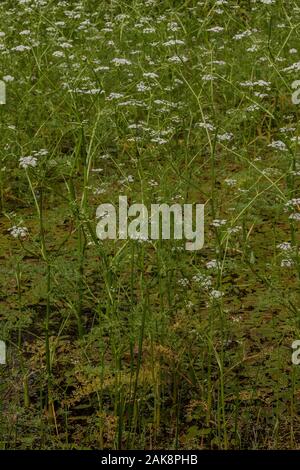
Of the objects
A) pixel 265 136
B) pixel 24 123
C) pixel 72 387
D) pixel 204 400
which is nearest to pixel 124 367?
pixel 72 387

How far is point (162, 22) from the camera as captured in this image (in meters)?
7.33

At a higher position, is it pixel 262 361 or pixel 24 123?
pixel 24 123

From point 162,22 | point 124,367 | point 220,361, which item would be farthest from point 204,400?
point 162,22

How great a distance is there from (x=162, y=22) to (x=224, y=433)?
4.50 metres

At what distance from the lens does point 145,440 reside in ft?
12.5

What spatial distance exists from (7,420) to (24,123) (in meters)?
2.98

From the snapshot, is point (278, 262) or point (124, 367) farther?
point (278, 262)

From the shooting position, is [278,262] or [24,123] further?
[24,123]
